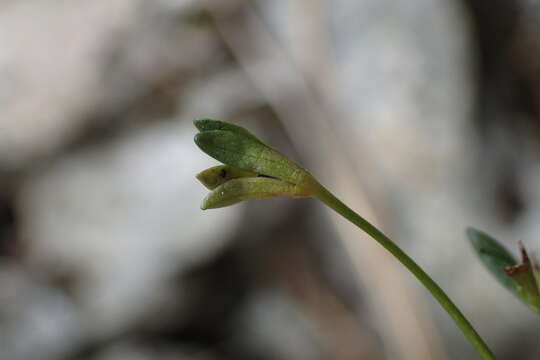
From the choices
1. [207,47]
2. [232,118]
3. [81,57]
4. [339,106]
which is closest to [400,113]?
[339,106]

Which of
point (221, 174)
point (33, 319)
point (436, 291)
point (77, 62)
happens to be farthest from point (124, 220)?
point (436, 291)

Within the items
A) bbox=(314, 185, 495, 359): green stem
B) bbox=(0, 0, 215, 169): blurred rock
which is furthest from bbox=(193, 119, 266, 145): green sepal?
bbox=(0, 0, 215, 169): blurred rock

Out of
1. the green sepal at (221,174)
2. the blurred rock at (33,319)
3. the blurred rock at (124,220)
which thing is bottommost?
the green sepal at (221,174)

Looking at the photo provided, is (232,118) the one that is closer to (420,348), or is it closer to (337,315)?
(337,315)

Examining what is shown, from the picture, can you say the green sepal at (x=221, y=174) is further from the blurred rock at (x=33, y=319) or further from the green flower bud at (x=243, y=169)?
the blurred rock at (x=33, y=319)

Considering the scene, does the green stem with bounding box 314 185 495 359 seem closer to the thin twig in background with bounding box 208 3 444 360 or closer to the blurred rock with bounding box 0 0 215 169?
the thin twig in background with bounding box 208 3 444 360

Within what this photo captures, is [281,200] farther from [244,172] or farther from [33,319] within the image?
A: [244,172]

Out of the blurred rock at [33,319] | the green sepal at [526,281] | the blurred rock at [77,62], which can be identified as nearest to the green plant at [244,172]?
the green sepal at [526,281]
